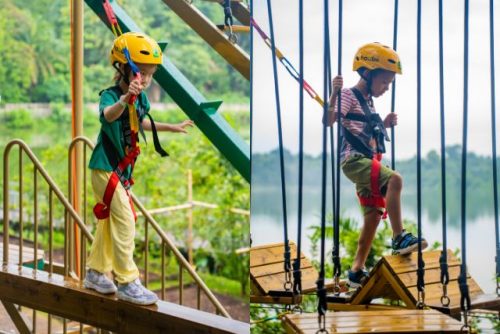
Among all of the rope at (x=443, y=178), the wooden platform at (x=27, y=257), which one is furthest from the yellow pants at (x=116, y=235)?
the rope at (x=443, y=178)

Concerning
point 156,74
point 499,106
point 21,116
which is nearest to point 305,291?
point 499,106

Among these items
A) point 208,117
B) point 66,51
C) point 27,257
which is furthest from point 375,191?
point 66,51

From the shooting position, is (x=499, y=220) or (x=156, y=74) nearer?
(x=499, y=220)

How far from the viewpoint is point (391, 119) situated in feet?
6.75

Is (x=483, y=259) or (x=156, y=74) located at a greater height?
(x=156, y=74)

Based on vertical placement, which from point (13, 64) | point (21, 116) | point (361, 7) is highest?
point (13, 64)

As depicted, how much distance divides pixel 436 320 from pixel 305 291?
391mm

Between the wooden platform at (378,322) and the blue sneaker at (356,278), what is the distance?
8cm

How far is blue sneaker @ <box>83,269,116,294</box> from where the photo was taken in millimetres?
2861

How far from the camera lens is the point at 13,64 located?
6.80m

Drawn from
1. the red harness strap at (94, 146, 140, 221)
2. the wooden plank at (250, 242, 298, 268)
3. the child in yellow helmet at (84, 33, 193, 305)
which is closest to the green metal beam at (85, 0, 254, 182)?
the child in yellow helmet at (84, 33, 193, 305)

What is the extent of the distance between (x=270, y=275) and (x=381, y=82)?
1.98 ft

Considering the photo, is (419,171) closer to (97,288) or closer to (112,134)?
(112,134)

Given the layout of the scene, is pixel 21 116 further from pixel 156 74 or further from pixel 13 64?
pixel 156 74
